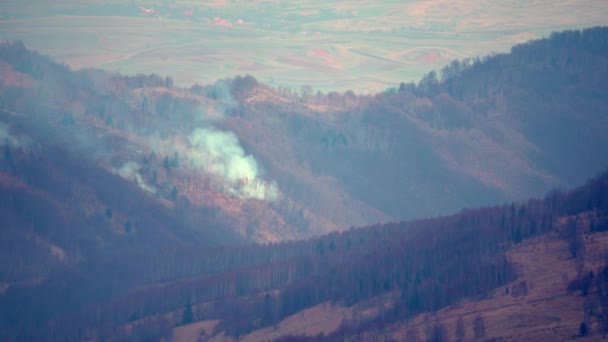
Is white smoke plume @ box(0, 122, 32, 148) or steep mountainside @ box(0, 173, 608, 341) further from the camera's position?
white smoke plume @ box(0, 122, 32, 148)

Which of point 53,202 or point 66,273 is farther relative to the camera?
point 53,202

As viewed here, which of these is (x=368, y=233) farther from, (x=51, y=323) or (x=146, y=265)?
(x=51, y=323)

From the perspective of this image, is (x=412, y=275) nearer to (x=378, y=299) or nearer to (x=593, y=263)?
(x=378, y=299)

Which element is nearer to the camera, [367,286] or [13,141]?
[367,286]

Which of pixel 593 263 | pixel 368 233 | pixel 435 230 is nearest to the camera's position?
pixel 593 263

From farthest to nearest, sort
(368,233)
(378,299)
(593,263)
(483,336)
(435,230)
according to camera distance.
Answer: (368,233) < (435,230) < (378,299) < (593,263) < (483,336)

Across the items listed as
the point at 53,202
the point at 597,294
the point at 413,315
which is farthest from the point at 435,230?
Result: the point at 53,202

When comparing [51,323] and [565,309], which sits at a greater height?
[565,309]

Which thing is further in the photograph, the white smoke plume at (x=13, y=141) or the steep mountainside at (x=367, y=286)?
the white smoke plume at (x=13, y=141)

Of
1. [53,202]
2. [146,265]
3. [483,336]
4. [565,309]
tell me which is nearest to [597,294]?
[565,309]

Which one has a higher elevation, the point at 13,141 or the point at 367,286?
the point at 13,141
